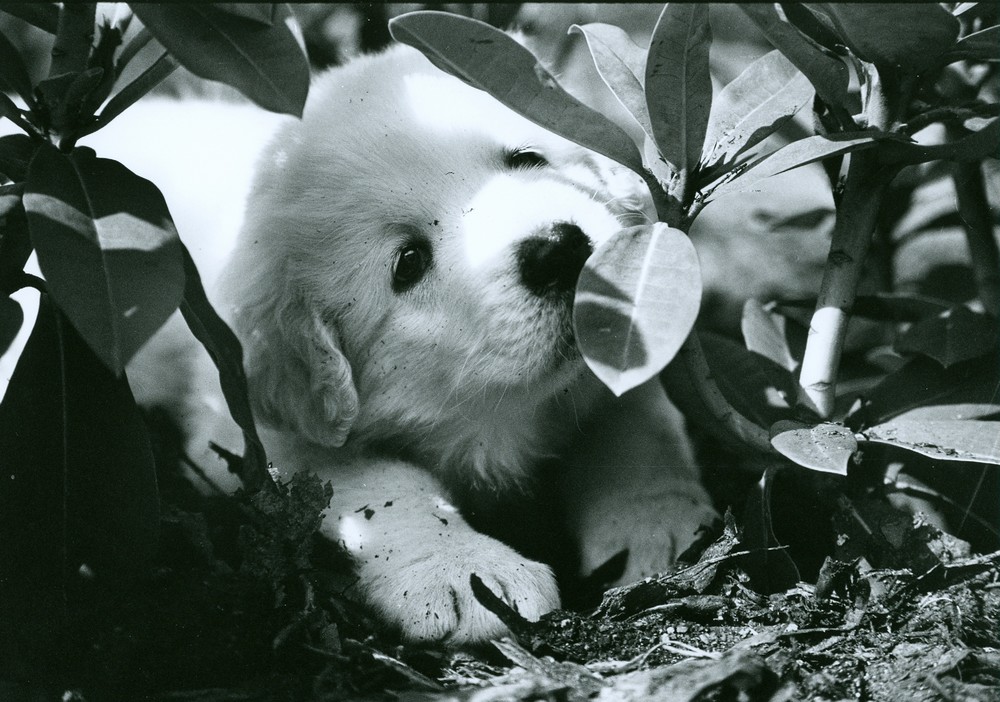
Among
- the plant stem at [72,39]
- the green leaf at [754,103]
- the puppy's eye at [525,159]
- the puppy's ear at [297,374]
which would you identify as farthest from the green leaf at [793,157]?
the plant stem at [72,39]

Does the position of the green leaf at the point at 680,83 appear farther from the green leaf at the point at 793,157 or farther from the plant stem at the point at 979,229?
the plant stem at the point at 979,229

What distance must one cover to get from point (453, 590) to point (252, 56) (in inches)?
38.5

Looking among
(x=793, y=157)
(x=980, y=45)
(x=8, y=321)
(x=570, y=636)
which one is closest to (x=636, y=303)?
(x=793, y=157)

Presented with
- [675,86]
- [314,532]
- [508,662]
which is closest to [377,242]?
[314,532]

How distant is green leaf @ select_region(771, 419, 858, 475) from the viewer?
1502mm

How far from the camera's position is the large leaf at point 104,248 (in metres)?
1.28

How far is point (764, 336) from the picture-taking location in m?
1.94

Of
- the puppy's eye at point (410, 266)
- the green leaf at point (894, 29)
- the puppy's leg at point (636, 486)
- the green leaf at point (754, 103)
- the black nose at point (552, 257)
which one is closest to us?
the green leaf at point (894, 29)

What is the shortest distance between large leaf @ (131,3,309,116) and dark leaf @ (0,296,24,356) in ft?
1.59

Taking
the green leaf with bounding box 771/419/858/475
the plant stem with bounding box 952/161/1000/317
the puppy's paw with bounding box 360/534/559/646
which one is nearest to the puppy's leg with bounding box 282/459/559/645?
the puppy's paw with bounding box 360/534/559/646

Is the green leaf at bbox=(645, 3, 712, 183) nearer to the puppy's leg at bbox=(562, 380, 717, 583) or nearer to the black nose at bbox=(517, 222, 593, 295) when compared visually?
the black nose at bbox=(517, 222, 593, 295)

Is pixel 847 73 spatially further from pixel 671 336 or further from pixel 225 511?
pixel 225 511

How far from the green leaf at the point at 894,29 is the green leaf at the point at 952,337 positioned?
0.55 metres

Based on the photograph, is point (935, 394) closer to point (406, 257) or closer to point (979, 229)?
point (979, 229)
